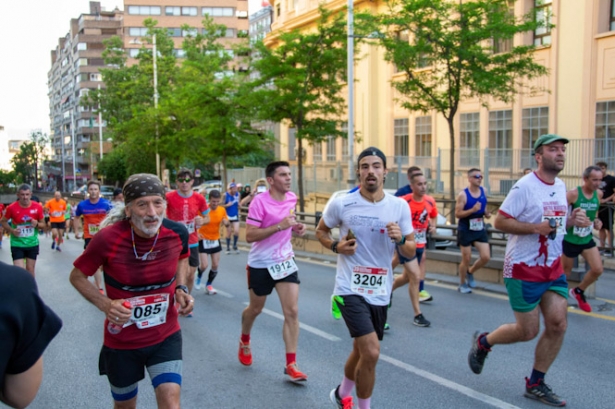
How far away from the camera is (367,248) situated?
464cm

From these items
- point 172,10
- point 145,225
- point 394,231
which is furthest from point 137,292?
point 172,10

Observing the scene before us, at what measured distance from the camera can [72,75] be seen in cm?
11881

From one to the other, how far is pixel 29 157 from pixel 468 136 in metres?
94.4

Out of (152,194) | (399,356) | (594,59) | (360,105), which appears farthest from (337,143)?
(152,194)

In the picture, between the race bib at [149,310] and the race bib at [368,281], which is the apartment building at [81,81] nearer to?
the race bib at [368,281]

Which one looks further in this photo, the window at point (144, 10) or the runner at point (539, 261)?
the window at point (144, 10)

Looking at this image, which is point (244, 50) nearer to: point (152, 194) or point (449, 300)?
point (449, 300)

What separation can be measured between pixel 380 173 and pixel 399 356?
8.81ft

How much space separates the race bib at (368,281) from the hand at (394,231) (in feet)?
1.10

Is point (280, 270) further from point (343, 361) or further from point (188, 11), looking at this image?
point (188, 11)

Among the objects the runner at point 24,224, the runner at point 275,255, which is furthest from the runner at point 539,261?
the runner at point 24,224

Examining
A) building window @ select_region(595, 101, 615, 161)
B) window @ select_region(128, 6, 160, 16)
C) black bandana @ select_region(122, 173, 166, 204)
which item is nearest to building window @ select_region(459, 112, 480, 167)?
building window @ select_region(595, 101, 615, 161)

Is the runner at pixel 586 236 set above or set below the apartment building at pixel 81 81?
below

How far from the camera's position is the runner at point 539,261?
4969 mm
